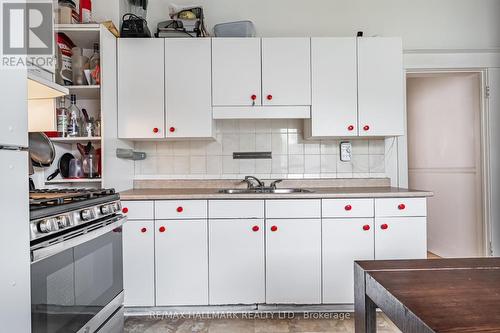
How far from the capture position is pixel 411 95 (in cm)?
404

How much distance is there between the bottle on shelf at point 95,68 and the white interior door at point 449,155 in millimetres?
2795

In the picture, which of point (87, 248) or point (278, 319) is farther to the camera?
point (278, 319)

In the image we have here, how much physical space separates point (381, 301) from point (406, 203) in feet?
5.38

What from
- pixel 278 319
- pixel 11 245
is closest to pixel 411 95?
pixel 278 319

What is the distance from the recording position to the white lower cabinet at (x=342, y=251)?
228 cm

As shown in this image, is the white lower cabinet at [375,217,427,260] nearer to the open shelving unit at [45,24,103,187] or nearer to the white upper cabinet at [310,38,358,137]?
Result: the white upper cabinet at [310,38,358,137]

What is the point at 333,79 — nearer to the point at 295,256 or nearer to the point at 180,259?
the point at 295,256

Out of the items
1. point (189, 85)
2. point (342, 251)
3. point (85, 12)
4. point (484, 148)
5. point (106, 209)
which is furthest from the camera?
point (484, 148)

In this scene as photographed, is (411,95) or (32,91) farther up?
(411,95)

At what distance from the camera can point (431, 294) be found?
0.77 m

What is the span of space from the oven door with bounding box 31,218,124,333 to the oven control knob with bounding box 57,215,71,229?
0.06 meters

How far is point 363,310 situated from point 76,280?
1049mm

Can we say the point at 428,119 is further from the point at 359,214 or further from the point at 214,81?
the point at 214,81

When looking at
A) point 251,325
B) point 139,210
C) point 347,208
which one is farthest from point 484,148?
point 139,210
